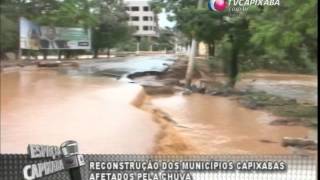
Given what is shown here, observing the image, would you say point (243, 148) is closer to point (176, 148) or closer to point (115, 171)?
point (176, 148)

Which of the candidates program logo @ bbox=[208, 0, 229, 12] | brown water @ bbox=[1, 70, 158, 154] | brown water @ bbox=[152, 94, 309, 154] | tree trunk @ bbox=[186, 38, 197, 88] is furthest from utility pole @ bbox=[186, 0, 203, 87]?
program logo @ bbox=[208, 0, 229, 12]

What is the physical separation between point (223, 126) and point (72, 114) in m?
1.08

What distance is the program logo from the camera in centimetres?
288

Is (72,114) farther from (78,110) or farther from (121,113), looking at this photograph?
(121,113)

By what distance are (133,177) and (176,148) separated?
52cm

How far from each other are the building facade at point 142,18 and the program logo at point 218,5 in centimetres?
55

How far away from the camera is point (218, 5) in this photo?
116 inches

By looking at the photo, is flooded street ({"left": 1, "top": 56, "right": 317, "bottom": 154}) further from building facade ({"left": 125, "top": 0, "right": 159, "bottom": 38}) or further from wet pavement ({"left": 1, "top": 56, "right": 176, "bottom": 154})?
building facade ({"left": 125, "top": 0, "right": 159, "bottom": 38})

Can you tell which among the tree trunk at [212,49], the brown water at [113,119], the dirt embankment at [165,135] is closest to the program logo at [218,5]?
the tree trunk at [212,49]

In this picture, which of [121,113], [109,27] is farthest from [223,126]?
[109,27]

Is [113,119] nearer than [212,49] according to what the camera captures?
No

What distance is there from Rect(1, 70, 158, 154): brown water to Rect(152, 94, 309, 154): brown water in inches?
8.2

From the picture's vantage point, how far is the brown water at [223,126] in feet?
10.6

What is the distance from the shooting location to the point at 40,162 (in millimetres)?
2617
